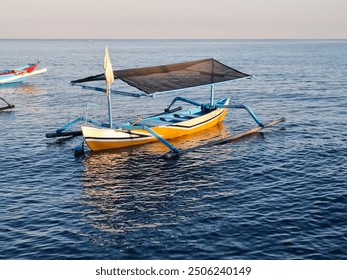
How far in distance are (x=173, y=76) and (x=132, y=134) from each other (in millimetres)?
8399

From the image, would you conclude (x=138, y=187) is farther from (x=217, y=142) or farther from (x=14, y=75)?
(x=14, y=75)

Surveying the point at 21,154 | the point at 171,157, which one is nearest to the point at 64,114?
the point at 21,154

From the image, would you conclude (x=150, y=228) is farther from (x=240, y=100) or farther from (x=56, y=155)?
(x=240, y=100)

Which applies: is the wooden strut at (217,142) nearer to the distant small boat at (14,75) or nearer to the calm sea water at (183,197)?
the calm sea water at (183,197)

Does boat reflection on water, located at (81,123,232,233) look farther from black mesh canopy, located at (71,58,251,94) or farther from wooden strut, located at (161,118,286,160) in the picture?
black mesh canopy, located at (71,58,251,94)

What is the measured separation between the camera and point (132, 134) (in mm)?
35531

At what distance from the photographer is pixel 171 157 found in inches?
1294

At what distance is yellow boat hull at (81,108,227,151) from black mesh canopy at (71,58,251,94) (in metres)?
3.71

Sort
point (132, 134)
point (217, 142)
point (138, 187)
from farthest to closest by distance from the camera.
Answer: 1. point (217, 142)
2. point (132, 134)
3. point (138, 187)

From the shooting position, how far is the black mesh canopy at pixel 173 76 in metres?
35.6

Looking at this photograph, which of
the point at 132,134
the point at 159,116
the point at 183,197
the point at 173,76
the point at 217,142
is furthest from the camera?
the point at 159,116

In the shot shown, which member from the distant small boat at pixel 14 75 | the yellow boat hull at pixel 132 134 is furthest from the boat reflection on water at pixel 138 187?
the distant small boat at pixel 14 75

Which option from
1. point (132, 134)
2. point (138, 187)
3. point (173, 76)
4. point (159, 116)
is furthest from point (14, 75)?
point (138, 187)

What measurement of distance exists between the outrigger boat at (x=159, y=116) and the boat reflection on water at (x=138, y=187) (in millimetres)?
1145
